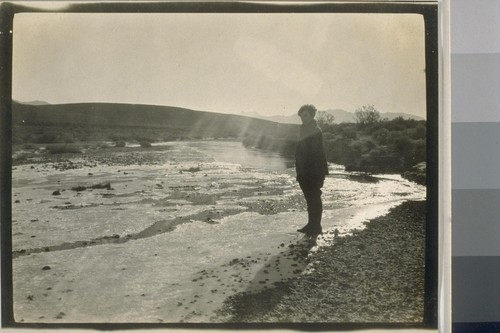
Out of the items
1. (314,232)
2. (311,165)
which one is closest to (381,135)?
(311,165)

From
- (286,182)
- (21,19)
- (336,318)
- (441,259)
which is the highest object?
(21,19)

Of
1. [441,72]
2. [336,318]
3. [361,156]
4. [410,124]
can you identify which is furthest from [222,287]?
[441,72]

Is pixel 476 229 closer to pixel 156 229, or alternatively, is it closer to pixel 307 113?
pixel 307 113

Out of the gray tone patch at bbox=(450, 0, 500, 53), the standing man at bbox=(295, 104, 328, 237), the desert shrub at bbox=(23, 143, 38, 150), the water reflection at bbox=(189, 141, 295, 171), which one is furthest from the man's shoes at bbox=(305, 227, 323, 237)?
the desert shrub at bbox=(23, 143, 38, 150)

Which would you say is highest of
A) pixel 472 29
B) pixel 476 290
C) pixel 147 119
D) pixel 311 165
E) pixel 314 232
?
pixel 472 29

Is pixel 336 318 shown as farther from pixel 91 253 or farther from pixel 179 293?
pixel 91 253

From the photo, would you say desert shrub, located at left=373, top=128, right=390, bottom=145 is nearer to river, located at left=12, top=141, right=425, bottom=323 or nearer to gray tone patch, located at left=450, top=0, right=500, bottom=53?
river, located at left=12, top=141, right=425, bottom=323
